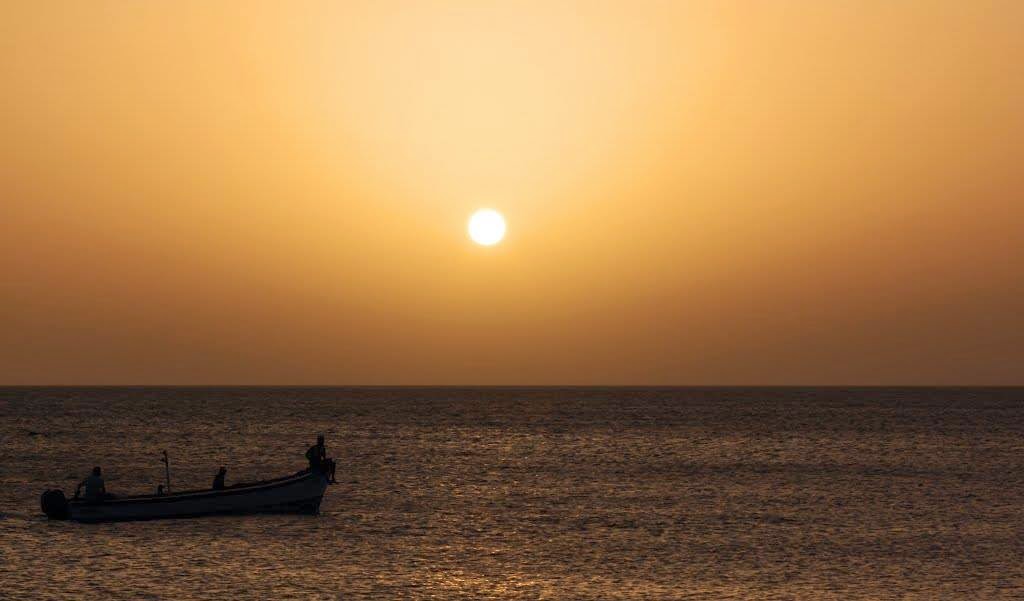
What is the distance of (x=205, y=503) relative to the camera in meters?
46.2

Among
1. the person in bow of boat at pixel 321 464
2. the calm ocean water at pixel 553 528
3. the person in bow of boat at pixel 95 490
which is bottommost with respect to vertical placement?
the calm ocean water at pixel 553 528

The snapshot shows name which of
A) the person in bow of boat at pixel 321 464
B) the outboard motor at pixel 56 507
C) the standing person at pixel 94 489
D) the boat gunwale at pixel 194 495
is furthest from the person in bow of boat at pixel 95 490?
the person in bow of boat at pixel 321 464

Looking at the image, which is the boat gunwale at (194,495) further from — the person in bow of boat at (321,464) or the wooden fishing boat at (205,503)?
the person in bow of boat at (321,464)

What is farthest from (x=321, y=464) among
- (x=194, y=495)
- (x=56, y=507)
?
(x=56, y=507)

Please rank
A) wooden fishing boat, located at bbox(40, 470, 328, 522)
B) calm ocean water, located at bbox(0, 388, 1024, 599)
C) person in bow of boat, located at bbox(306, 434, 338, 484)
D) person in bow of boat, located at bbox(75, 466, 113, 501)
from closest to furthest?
calm ocean water, located at bbox(0, 388, 1024, 599)
wooden fishing boat, located at bbox(40, 470, 328, 522)
person in bow of boat, located at bbox(75, 466, 113, 501)
person in bow of boat, located at bbox(306, 434, 338, 484)

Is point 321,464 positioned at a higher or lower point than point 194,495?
higher

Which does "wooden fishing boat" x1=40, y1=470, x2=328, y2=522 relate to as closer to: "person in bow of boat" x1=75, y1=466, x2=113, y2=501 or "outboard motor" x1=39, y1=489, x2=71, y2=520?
"outboard motor" x1=39, y1=489, x2=71, y2=520

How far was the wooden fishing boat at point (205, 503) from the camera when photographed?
1781 inches

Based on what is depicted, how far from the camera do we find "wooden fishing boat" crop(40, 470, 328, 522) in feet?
148

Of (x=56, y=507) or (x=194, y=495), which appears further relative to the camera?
(x=194, y=495)

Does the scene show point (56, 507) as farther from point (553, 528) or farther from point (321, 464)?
point (553, 528)

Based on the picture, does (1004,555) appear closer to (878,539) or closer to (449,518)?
(878,539)

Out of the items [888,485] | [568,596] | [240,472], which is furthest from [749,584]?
[240,472]

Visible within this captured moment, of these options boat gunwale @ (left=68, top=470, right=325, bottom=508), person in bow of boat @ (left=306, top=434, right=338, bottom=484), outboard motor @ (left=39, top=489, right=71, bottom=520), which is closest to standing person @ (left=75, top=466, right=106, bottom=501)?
boat gunwale @ (left=68, top=470, right=325, bottom=508)
